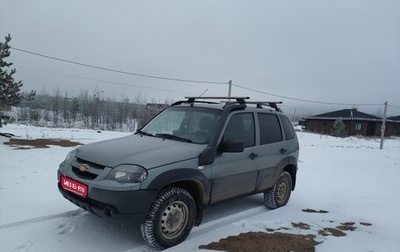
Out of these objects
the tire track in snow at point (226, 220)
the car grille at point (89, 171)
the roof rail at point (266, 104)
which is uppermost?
the roof rail at point (266, 104)

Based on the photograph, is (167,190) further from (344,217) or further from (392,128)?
(392,128)

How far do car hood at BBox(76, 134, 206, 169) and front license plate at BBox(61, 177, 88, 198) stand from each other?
0.32 metres

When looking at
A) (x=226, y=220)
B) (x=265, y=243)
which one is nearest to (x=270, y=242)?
(x=265, y=243)

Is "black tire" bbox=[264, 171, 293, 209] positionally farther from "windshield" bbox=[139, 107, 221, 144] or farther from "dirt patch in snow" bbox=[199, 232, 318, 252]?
"windshield" bbox=[139, 107, 221, 144]

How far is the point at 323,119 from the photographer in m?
58.5

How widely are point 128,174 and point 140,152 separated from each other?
412 millimetres

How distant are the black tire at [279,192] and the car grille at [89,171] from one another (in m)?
3.17

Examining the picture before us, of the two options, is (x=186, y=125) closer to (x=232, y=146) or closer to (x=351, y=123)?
(x=232, y=146)

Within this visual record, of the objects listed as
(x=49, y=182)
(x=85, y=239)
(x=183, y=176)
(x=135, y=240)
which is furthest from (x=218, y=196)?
(x=49, y=182)

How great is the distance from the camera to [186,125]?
502 cm

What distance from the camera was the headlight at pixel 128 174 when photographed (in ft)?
11.9

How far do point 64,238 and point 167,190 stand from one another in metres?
1.44

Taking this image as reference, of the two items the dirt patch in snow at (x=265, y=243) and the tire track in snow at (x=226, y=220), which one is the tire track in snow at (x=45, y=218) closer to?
the tire track in snow at (x=226, y=220)

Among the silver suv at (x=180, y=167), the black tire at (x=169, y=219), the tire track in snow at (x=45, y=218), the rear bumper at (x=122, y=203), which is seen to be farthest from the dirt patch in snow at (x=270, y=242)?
the tire track in snow at (x=45, y=218)
